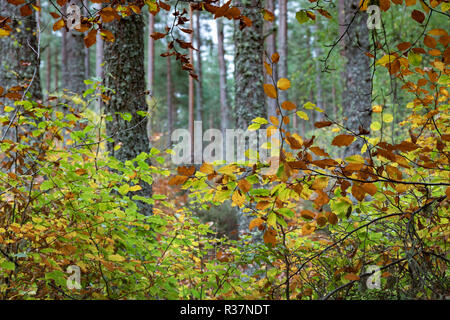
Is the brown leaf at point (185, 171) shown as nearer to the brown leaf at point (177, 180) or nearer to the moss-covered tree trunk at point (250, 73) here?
the brown leaf at point (177, 180)

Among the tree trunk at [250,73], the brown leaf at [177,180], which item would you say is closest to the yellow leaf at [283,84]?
the brown leaf at [177,180]

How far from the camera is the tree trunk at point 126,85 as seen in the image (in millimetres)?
3750

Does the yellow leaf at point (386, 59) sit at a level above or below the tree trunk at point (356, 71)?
below

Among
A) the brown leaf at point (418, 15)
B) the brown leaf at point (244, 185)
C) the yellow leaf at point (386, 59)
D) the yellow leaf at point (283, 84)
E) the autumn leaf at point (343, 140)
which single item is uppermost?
the brown leaf at point (418, 15)

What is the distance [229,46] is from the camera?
2755 centimetres

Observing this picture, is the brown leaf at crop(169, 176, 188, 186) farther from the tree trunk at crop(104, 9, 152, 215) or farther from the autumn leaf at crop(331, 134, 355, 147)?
the tree trunk at crop(104, 9, 152, 215)

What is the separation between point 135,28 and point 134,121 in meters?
1.19

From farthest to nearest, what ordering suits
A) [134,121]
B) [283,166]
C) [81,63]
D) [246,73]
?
[81,63] < [246,73] < [134,121] < [283,166]

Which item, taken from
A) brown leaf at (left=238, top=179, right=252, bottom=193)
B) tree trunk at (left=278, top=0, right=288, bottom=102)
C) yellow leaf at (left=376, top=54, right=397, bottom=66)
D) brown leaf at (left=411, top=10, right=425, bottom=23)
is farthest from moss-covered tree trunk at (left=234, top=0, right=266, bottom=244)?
tree trunk at (left=278, top=0, right=288, bottom=102)

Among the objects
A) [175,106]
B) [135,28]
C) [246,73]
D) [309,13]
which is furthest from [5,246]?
[175,106]

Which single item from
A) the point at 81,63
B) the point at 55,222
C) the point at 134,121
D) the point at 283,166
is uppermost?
the point at 81,63

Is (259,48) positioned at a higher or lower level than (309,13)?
higher

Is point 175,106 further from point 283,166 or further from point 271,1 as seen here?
point 283,166
